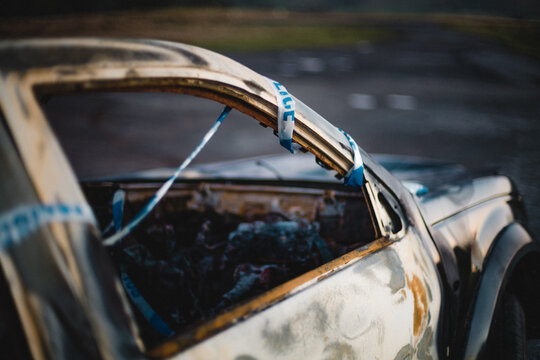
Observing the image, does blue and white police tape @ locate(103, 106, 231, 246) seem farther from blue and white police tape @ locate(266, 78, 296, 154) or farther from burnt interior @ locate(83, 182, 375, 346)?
burnt interior @ locate(83, 182, 375, 346)

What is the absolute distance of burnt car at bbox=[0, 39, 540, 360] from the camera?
0.77 meters

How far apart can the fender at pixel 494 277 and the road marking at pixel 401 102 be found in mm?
6752

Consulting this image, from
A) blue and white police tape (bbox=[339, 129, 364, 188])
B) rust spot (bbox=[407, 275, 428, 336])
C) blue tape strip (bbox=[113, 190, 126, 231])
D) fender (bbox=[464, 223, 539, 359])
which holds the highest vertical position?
blue tape strip (bbox=[113, 190, 126, 231])

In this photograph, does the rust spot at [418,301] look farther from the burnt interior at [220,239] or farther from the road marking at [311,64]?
the road marking at [311,64]

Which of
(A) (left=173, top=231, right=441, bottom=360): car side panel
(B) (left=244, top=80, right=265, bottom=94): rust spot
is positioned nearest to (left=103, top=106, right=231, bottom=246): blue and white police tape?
(B) (left=244, top=80, right=265, bottom=94): rust spot

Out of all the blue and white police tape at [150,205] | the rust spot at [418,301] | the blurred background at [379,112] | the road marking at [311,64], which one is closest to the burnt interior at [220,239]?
the rust spot at [418,301]

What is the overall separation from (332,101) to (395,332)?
793 centimetres

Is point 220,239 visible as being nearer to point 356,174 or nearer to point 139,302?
point 139,302

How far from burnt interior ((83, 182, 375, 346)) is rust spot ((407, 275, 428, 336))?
399mm

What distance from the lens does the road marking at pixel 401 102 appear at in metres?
8.31

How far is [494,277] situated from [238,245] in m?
1.31

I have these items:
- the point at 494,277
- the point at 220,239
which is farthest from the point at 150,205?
the point at 494,277

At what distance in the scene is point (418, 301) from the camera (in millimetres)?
1383

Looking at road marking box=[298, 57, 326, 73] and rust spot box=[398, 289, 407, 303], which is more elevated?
road marking box=[298, 57, 326, 73]
